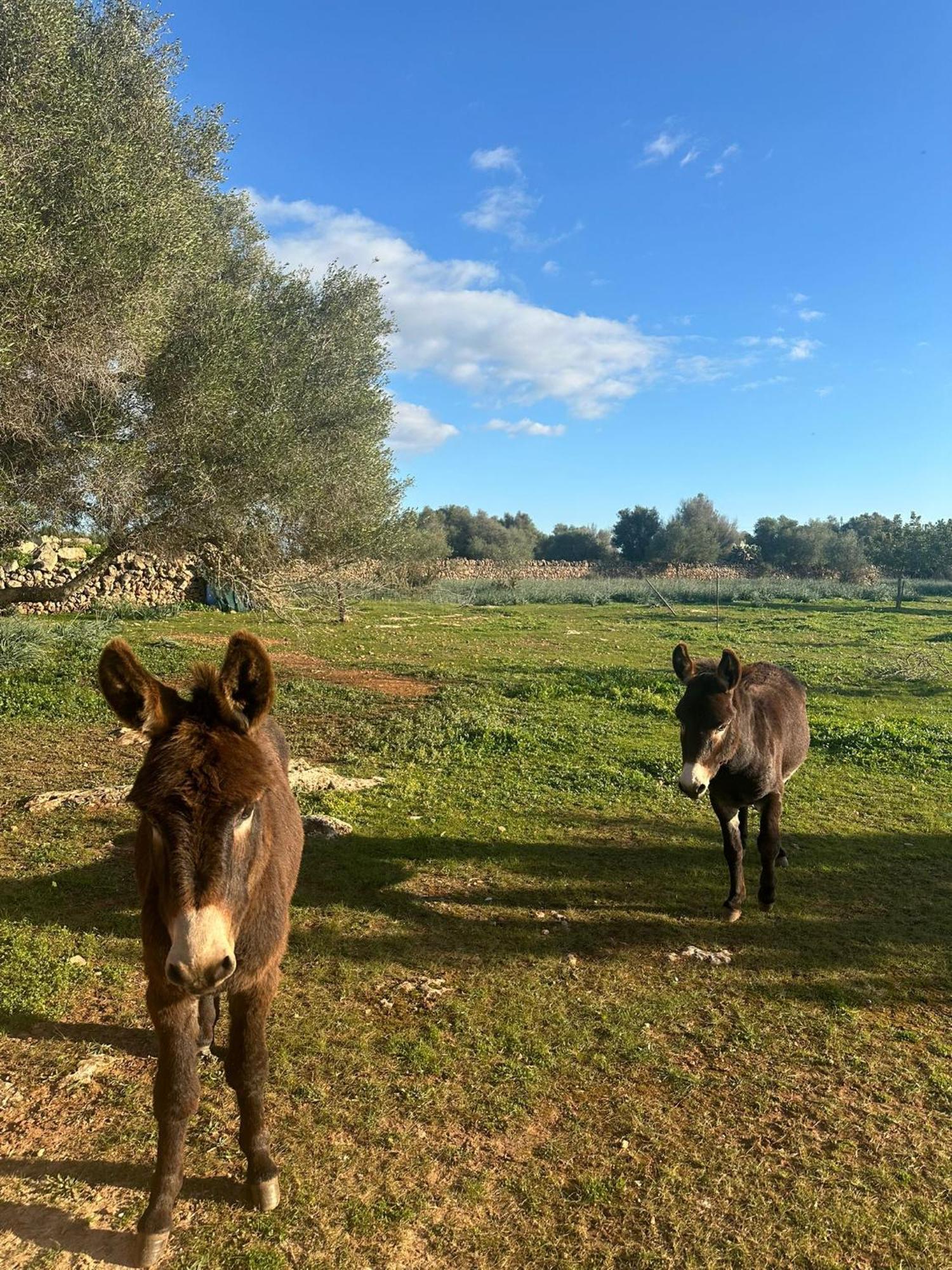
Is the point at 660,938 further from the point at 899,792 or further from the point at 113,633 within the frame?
the point at 113,633

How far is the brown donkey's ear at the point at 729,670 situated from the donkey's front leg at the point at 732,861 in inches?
49.5

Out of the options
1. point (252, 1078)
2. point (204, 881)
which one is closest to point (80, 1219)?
point (252, 1078)

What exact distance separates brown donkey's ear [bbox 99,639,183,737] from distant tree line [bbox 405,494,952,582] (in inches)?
1960

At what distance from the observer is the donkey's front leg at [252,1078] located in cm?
318

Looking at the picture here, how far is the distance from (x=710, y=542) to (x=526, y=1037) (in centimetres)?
8153

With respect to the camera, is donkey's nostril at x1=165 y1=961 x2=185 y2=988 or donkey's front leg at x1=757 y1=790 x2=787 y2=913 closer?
donkey's nostril at x1=165 y1=961 x2=185 y2=988

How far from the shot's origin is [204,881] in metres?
2.48

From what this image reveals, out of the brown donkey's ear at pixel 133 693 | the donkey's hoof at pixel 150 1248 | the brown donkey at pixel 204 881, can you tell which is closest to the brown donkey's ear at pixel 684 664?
the brown donkey at pixel 204 881

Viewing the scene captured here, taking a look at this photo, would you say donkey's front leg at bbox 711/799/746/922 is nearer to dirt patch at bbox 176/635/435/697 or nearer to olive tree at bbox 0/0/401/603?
olive tree at bbox 0/0/401/603

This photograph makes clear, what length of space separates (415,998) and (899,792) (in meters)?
7.94

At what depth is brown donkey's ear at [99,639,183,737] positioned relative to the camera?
2691 millimetres

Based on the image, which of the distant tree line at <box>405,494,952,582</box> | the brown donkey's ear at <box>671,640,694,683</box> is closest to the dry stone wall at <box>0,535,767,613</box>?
the brown donkey's ear at <box>671,640,694,683</box>

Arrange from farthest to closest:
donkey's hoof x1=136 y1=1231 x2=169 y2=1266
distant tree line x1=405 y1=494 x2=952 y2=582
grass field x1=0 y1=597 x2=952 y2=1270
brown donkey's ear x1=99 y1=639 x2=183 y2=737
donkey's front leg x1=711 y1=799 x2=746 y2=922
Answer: distant tree line x1=405 y1=494 x2=952 y2=582
donkey's front leg x1=711 y1=799 x2=746 y2=922
grass field x1=0 y1=597 x2=952 y2=1270
donkey's hoof x1=136 y1=1231 x2=169 y2=1266
brown donkey's ear x1=99 y1=639 x2=183 y2=737

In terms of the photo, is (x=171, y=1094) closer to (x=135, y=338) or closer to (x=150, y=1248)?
(x=150, y=1248)
